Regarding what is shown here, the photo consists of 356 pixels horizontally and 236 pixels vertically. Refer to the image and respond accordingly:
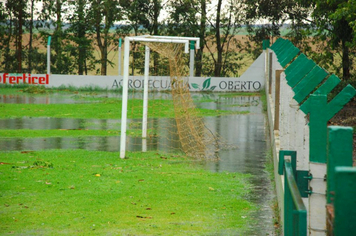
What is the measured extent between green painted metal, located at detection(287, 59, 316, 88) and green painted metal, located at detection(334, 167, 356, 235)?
3.18 meters

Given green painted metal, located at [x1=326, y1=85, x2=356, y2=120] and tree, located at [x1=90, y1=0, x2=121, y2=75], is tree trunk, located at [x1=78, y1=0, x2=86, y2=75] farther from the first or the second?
green painted metal, located at [x1=326, y1=85, x2=356, y2=120]

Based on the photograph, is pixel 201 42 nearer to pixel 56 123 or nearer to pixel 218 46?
pixel 218 46

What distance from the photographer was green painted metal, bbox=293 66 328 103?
4186 millimetres

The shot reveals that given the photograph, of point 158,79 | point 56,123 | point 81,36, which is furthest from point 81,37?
point 56,123

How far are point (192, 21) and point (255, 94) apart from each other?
30.7 ft

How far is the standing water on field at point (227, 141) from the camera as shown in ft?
25.8

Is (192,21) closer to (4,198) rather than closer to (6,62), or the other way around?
(6,62)

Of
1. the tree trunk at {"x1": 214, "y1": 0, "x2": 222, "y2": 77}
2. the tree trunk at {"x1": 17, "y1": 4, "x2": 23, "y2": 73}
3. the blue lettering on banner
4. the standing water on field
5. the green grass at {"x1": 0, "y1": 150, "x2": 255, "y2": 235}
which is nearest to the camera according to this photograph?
the green grass at {"x1": 0, "y1": 150, "x2": 255, "y2": 235}

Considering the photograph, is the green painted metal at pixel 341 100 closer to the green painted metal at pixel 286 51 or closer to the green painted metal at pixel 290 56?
the green painted metal at pixel 290 56

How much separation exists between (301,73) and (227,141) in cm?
814

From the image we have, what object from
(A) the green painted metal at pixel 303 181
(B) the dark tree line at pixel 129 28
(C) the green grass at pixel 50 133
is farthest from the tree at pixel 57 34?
(A) the green painted metal at pixel 303 181

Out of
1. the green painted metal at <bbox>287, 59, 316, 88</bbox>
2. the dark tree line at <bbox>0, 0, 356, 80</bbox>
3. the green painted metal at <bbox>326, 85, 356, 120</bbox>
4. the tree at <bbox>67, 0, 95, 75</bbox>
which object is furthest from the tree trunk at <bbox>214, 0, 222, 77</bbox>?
the green painted metal at <bbox>326, 85, 356, 120</bbox>

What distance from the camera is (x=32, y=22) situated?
35.8 metres

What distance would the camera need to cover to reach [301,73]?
199 inches
